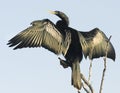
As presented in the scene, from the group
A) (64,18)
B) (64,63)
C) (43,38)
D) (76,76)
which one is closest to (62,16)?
(64,18)

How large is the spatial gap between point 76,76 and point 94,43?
2.31 metres

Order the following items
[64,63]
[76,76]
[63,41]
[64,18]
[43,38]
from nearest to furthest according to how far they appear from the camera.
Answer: [76,76] < [64,63] < [63,41] < [43,38] < [64,18]

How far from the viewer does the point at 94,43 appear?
10484 millimetres

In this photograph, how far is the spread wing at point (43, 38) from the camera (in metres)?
8.98

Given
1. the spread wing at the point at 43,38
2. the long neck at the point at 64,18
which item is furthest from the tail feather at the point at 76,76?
the long neck at the point at 64,18

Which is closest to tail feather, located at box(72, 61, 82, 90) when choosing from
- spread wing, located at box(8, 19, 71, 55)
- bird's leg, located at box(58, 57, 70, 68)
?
bird's leg, located at box(58, 57, 70, 68)

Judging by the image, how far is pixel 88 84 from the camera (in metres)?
6.67

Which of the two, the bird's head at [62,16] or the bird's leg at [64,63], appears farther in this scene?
the bird's head at [62,16]

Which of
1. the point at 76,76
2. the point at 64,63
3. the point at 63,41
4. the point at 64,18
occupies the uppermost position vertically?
the point at 64,18

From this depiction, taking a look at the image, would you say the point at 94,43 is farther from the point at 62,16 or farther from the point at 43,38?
the point at 43,38

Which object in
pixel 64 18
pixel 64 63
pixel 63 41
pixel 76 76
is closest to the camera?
pixel 76 76

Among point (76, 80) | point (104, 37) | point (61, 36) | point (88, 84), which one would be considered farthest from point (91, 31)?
point (88, 84)

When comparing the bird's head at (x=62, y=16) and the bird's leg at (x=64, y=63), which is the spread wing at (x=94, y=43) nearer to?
the bird's head at (x=62, y=16)

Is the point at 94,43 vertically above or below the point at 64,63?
above
